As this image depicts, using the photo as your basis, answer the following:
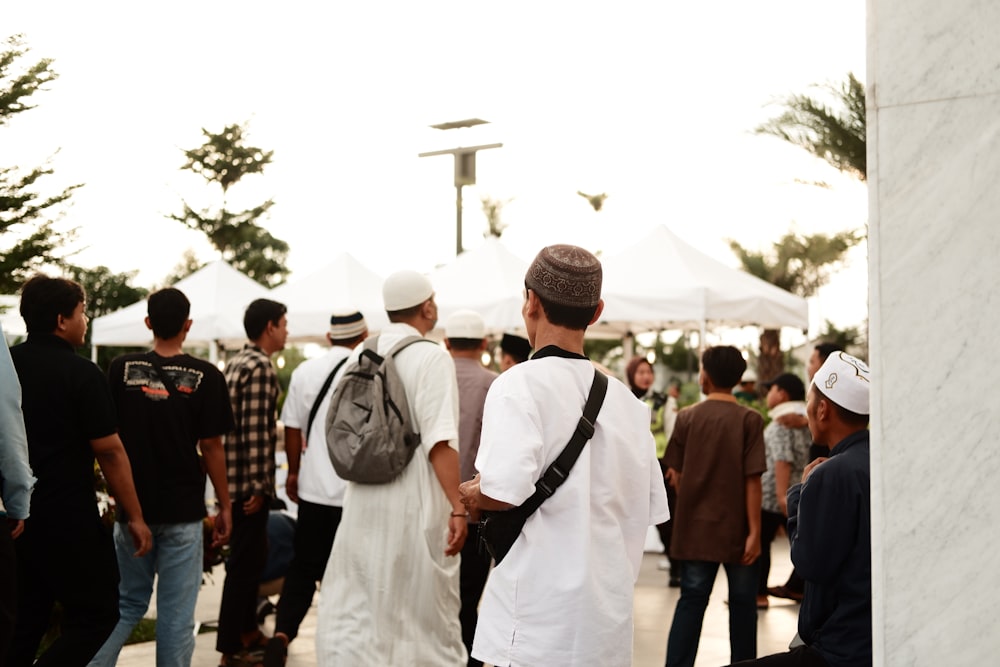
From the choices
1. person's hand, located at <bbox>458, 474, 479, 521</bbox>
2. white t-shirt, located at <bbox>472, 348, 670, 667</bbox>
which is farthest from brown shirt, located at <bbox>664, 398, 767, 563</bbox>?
person's hand, located at <bbox>458, 474, 479, 521</bbox>

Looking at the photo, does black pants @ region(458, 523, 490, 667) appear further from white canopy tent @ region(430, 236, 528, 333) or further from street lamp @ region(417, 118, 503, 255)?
street lamp @ region(417, 118, 503, 255)

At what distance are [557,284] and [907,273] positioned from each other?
0.97 meters

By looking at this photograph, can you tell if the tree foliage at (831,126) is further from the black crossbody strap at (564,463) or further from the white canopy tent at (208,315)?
the black crossbody strap at (564,463)

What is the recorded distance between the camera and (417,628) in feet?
14.9

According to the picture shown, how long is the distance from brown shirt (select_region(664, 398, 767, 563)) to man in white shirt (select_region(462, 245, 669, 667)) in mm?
2498

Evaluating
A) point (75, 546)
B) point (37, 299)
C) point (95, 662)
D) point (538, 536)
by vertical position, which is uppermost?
point (37, 299)

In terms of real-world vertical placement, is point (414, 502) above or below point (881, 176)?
below

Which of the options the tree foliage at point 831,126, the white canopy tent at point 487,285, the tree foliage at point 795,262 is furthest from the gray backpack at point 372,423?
the tree foliage at point 795,262

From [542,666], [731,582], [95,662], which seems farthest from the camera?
[731,582]

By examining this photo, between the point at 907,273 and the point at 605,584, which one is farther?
the point at 605,584

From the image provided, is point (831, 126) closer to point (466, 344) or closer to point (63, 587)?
point (466, 344)

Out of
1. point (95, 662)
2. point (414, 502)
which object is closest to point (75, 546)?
point (95, 662)

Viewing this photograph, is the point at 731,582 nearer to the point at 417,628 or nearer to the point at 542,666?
the point at 417,628

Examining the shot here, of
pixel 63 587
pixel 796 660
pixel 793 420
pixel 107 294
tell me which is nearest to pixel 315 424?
pixel 63 587
